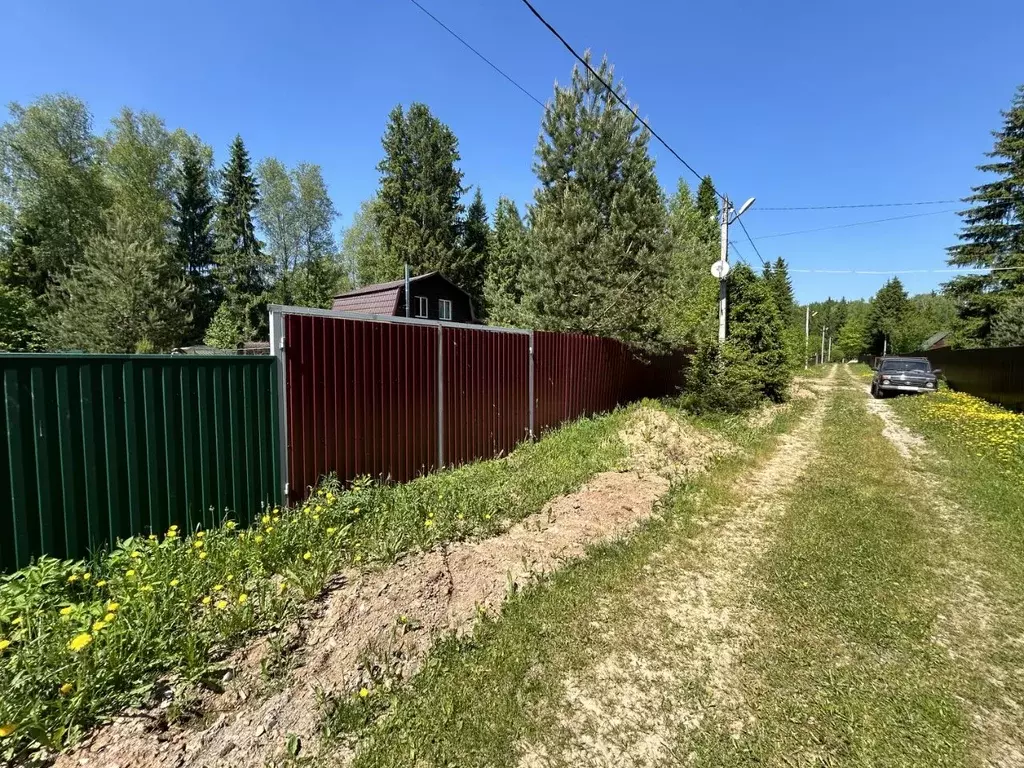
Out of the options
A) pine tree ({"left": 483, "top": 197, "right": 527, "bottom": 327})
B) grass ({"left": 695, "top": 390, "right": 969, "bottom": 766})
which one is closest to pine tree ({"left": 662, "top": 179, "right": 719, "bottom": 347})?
grass ({"left": 695, "top": 390, "right": 969, "bottom": 766})

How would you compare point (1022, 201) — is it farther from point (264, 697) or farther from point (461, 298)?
point (264, 697)

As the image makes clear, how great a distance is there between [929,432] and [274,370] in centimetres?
1233

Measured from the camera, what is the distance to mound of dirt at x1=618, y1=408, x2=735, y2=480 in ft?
22.7

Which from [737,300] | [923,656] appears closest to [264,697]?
[923,656]

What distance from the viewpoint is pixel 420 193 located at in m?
34.0

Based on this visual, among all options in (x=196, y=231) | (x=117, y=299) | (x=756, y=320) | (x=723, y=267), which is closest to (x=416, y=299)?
(x=117, y=299)

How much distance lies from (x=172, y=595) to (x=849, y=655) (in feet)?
12.7

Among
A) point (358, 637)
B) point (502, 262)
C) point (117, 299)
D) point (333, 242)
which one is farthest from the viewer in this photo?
point (333, 242)

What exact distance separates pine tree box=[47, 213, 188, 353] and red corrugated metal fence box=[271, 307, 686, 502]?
79.8 ft

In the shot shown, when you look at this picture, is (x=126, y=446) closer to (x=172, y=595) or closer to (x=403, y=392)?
(x=172, y=595)

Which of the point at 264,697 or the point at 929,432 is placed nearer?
the point at 264,697

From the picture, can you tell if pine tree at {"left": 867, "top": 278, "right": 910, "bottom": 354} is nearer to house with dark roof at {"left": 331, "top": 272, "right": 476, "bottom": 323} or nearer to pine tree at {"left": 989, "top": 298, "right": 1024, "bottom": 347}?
pine tree at {"left": 989, "top": 298, "right": 1024, "bottom": 347}

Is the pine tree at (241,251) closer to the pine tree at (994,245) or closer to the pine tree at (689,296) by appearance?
the pine tree at (689,296)

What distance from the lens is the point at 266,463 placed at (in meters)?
4.16
